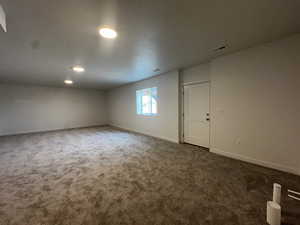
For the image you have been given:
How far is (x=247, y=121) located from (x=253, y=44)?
1655mm

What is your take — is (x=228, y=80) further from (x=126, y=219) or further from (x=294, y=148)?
(x=126, y=219)

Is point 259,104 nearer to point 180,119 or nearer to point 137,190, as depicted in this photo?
point 180,119

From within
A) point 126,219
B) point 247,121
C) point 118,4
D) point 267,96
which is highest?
point 118,4

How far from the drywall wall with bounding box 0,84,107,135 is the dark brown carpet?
4466 mm

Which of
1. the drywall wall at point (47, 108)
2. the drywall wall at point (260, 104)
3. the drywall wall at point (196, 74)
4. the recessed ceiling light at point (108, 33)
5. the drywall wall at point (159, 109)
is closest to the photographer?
the recessed ceiling light at point (108, 33)

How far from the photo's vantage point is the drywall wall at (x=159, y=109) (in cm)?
488

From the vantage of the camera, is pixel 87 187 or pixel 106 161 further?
pixel 106 161

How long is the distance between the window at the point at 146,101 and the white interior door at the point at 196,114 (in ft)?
5.20

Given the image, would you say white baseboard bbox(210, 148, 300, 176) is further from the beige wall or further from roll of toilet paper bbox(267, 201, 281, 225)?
roll of toilet paper bbox(267, 201, 281, 225)

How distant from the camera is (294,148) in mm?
2512

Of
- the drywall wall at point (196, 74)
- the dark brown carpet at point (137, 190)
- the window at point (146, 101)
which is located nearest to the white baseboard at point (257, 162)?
the dark brown carpet at point (137, 190)

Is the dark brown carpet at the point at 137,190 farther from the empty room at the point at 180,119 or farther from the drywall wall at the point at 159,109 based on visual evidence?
the drywall wall at the point at 159,109

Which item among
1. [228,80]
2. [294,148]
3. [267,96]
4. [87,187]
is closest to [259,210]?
[294,148]

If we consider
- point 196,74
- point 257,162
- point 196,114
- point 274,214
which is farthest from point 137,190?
point 196,74
